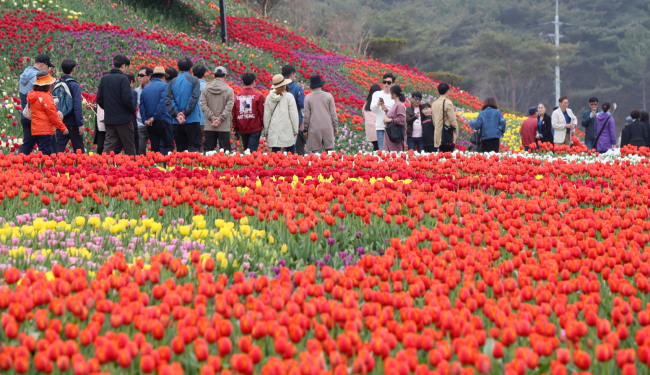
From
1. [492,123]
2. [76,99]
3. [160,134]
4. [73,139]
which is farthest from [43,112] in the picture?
[492,123]

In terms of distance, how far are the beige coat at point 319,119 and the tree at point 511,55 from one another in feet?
128

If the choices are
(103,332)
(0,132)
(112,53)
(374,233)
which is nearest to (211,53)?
(112,53)

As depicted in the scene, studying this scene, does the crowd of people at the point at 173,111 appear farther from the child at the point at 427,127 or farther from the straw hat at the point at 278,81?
the child at the point at 427,127

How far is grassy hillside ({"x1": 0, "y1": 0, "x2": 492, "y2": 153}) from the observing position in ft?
50.8

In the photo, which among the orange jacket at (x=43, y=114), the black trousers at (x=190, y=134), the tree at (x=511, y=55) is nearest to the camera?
the orange jacket at (x=43, y=114)

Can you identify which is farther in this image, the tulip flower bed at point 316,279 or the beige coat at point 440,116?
the beige coat at point 440,116

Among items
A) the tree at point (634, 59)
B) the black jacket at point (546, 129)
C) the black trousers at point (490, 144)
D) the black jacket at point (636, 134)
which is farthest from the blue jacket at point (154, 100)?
the tree at point (634, 59)

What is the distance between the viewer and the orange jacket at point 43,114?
27.5 ft

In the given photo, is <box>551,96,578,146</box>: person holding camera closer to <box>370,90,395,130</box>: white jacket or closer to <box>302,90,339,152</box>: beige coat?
<box>370,90,395,130</box>: white jacket

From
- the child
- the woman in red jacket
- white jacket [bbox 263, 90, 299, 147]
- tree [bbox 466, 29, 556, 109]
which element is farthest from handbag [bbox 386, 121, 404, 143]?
tree [bbox 466, 29, 556, 109]

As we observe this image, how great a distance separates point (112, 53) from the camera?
1633 cm

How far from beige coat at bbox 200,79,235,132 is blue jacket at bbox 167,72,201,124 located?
0.16 metres

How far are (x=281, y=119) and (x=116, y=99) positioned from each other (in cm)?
260

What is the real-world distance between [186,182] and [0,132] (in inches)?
273
